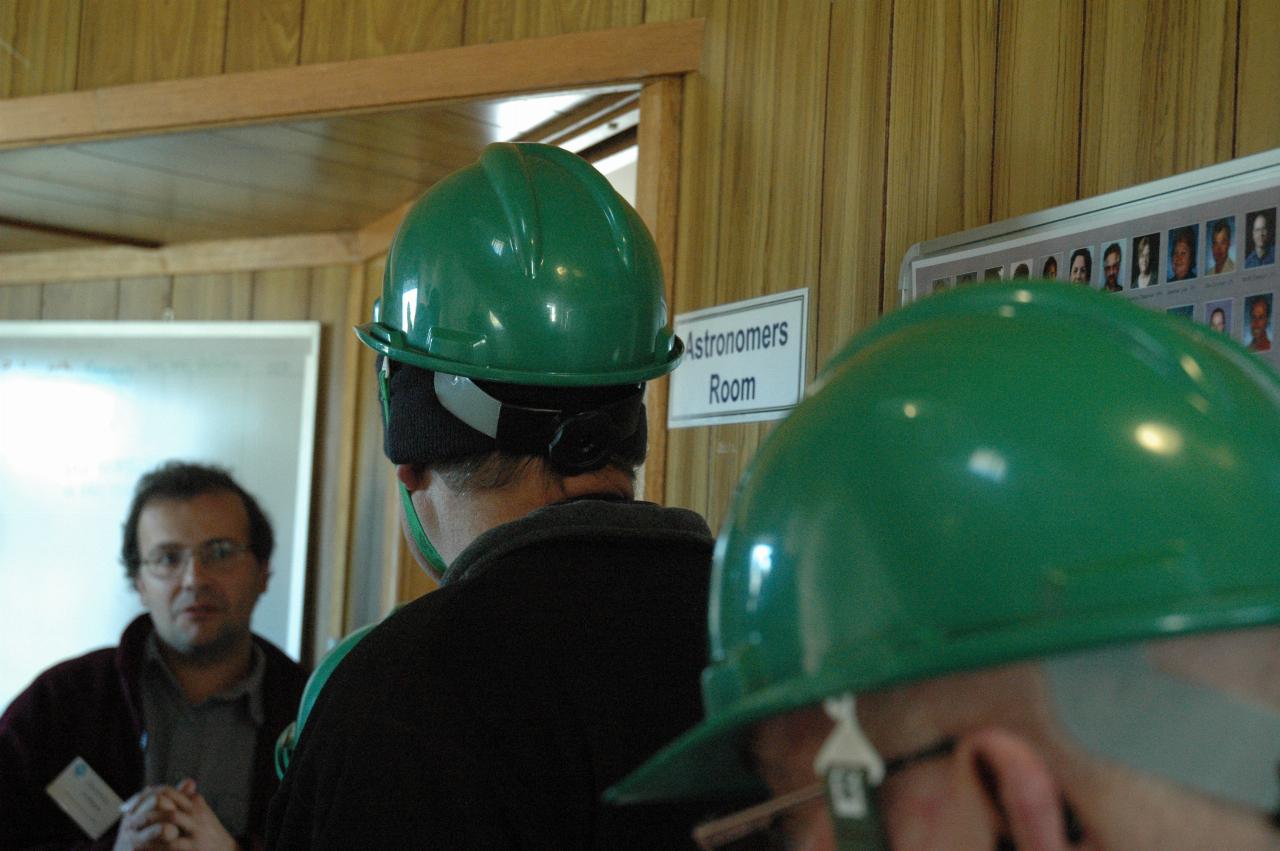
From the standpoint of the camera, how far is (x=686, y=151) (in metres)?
1.89

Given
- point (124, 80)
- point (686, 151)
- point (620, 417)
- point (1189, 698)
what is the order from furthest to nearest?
point (124, 80) → point (686, 151) → point (620, 417) → point (1189, 698)

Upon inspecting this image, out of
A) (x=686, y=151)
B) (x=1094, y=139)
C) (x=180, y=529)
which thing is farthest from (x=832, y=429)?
(x=180, y=529)

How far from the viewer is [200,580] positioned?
2562 mm

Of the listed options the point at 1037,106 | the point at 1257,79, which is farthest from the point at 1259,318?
the point at 1037,106

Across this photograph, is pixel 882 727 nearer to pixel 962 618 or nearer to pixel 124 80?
pixel 962 618

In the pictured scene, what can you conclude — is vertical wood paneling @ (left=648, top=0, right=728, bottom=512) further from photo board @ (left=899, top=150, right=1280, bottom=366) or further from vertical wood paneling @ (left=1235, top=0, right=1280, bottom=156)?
vertical wood paneling @ (left=1235, top=0, right=1280, bottom=156)

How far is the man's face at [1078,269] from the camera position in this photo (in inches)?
48.4

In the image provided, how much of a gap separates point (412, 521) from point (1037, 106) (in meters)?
0.76

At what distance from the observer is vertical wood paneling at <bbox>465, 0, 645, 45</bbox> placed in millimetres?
1947

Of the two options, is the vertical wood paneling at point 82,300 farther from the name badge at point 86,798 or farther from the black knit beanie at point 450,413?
the black knit beanie at point 450,413

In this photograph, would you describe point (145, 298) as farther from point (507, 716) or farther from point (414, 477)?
point (507, 716)

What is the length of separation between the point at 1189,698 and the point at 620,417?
0.75 metres

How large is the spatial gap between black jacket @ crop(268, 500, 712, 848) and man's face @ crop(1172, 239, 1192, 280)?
52 cm

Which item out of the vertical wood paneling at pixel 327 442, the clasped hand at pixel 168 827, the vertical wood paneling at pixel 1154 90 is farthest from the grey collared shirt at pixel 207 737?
the vertical wood paneling at pixel 1154 90
